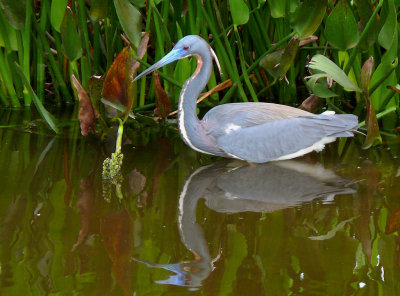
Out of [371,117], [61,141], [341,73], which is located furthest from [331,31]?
[61,141]

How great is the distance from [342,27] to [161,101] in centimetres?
136

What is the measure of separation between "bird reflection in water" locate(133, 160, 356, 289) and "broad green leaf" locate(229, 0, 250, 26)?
3.16ft

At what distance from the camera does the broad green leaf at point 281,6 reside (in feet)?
16.4

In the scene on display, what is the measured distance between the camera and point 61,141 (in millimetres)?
5141

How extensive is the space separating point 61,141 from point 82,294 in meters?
2.37

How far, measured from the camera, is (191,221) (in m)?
3.76

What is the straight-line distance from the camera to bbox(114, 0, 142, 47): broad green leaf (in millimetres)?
4703

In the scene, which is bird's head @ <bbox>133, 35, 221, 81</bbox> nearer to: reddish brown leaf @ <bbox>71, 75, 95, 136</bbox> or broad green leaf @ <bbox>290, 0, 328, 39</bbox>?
reddish brown leaf @ <bbox>71, 75, 95, 136</bbox>

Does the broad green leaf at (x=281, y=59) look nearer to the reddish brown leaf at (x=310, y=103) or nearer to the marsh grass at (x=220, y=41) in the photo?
the marsh grass at (x=220, y=41)

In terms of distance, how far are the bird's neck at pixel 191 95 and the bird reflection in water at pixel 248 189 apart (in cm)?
29

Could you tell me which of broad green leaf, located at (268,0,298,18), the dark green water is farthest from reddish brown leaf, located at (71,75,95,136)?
broad green leaf, located at (268,0,298,18)

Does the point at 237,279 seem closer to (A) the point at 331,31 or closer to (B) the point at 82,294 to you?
(B) the point at 82,294

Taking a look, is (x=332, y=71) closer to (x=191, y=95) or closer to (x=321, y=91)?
(x=321, y=91)

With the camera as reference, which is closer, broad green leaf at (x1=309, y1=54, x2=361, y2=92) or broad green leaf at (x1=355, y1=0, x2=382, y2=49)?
broad green leaf at (x1=309, y1=54, x2=361, y2=92)
